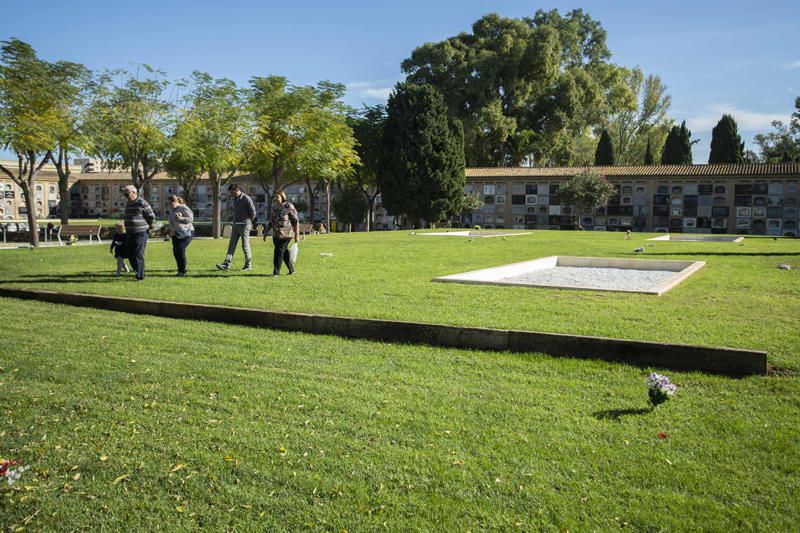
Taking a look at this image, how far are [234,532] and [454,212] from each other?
40.0 metres

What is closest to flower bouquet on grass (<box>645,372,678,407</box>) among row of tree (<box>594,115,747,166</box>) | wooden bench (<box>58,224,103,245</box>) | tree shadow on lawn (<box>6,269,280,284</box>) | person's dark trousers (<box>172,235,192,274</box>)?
tree shadow on lawn (<box>6,269,280,284</box>)

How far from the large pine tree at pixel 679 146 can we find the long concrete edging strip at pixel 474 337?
178ft

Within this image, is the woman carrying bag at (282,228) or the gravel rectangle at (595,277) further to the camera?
the woman carrying bag at (282,228)

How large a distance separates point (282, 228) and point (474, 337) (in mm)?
6219

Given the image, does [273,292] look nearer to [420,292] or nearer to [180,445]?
[420,292]

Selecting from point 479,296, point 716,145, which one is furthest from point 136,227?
point 716,145

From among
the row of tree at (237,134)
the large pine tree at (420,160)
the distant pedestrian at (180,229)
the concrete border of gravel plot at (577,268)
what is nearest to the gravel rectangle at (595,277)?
the concrete border of gravel plot at (577,268)

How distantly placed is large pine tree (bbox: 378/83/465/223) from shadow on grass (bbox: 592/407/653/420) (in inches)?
1422

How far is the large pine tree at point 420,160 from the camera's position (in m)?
40.3

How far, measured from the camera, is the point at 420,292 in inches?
370

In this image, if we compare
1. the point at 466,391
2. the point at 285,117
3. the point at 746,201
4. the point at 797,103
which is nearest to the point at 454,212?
the point at 285,117

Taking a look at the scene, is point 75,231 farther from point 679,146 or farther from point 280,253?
point 679,146

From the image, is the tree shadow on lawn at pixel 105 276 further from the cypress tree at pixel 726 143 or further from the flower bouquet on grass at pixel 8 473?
the cypress tree at pixel 726 143

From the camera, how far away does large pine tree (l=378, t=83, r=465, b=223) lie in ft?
132
